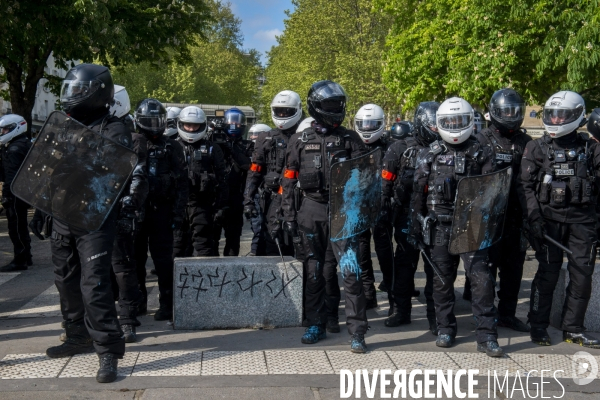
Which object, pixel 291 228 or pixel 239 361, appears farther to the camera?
pixel 291 228

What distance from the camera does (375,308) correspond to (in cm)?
718

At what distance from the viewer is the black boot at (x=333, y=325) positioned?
610 centimetres

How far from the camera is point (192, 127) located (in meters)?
7.43

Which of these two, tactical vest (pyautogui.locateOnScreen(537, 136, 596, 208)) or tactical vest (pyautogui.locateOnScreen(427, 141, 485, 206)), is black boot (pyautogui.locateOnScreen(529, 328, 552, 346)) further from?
tactical vest (pyautogui.locateOnScreen(427, 141, 485, 206))

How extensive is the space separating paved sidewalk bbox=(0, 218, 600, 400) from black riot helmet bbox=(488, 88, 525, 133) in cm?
185

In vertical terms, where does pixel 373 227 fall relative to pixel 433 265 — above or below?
above

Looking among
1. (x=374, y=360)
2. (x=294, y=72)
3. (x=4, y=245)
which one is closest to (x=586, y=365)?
(x=374, y=360)

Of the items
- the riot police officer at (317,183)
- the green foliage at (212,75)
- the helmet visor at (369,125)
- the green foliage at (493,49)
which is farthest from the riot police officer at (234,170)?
the green foliage at (212,75)

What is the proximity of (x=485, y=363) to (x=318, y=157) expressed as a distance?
2034 mm

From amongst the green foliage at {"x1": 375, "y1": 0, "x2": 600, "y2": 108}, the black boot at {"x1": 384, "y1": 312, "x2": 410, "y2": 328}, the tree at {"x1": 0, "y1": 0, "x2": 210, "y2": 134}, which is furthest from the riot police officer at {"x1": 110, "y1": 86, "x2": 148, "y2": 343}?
the green foliage at {"x1": 375, "y1": 0, "x2": 600, "y2": 108}

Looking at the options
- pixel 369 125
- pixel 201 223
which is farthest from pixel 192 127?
pixel 369 125

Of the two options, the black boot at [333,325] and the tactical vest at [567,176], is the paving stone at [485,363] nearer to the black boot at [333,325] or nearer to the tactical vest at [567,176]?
the black boot at [333,325]

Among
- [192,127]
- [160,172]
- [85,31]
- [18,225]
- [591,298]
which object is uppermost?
[85,31]

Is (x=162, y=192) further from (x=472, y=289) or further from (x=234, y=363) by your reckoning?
(x=472, y=289)
